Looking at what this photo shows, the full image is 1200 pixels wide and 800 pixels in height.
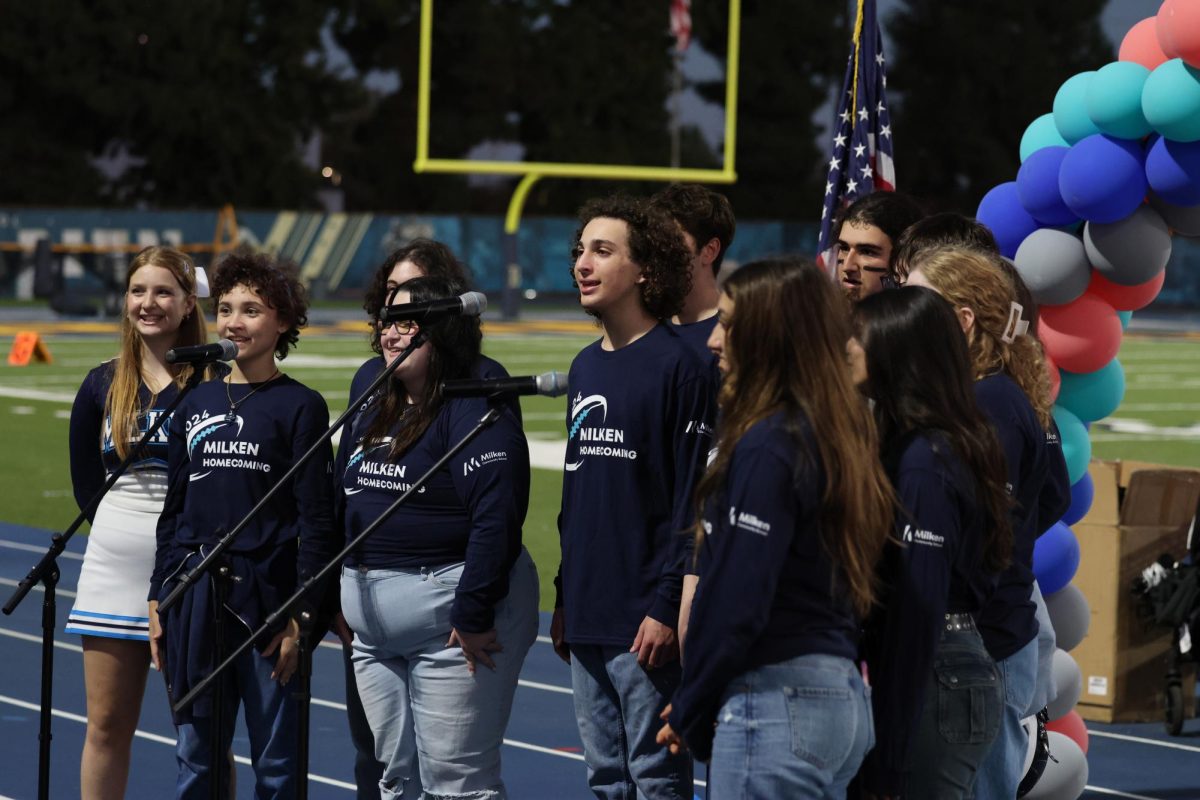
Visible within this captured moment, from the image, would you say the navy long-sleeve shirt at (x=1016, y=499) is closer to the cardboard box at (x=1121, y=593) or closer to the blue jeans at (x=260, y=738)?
the blue jeans at (x=260, y=738)

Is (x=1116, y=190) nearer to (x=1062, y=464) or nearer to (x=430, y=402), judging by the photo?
(x=1062, y=464)

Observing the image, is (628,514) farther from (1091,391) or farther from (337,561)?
(1091,391)

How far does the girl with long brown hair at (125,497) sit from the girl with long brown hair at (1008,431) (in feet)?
7.41

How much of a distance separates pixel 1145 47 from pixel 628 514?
2945mm

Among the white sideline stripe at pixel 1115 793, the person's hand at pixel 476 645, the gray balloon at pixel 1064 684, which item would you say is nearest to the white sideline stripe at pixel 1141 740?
the white sideline stripe at pixel 1115 793

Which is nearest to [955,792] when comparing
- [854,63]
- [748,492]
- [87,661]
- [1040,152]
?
[748,492]

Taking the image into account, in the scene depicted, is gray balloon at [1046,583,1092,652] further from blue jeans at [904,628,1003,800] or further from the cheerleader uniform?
the cheerleader uniform

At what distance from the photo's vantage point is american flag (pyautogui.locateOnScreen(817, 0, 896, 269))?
25.9ft

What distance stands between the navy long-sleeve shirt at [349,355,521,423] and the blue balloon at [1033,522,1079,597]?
2.24 m

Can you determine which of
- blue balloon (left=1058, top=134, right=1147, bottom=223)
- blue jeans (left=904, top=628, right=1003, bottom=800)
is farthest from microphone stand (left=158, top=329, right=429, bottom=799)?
blue balloon (left=1058, top=134, right=1147, bottom=223)

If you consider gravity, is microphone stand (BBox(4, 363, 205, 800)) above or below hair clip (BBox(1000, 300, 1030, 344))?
below

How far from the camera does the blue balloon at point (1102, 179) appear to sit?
6094mm

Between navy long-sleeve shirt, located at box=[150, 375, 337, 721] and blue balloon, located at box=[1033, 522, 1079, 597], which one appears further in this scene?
blue balloon, located at box=[1033, 522, 1079, 597]

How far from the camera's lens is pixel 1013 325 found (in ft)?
14.4
